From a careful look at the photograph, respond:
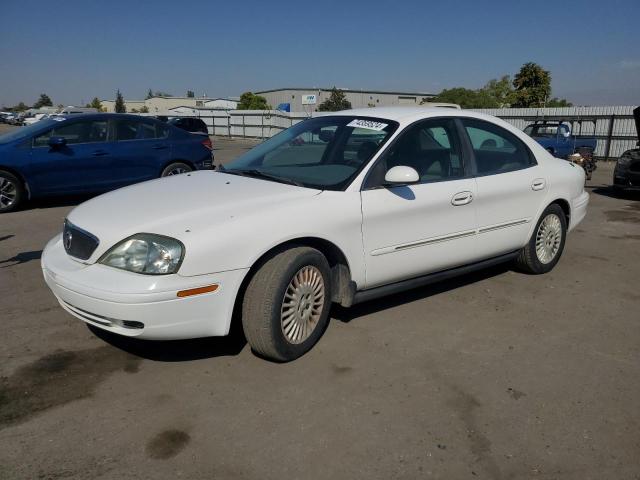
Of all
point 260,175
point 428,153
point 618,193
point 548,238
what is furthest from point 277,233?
point 618,193

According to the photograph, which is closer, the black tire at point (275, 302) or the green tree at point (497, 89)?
the black tire at point (275, 302)

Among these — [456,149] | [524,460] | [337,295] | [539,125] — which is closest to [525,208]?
[456,149]

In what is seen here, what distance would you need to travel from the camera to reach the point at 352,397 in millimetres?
3113

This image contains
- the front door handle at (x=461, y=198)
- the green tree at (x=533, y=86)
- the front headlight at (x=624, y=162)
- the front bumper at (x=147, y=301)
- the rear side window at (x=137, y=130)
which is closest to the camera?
the front bumper at (x=147, y=301)

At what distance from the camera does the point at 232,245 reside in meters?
3.13

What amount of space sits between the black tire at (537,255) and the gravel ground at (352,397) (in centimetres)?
61

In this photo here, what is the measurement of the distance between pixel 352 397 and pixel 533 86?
5014 centimetres

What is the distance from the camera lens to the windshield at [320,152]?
3.90m

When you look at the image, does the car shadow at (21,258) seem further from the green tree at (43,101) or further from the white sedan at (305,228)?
the green tree at (43,101)

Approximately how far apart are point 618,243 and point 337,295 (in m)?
4.89

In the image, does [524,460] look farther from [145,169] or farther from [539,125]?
[539,125]

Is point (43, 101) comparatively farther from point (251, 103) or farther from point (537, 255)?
point (537, 255)

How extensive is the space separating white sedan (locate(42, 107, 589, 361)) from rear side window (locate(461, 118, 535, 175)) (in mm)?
14

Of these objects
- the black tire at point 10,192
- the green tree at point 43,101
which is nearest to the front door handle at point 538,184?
the black tire at point 10,192
